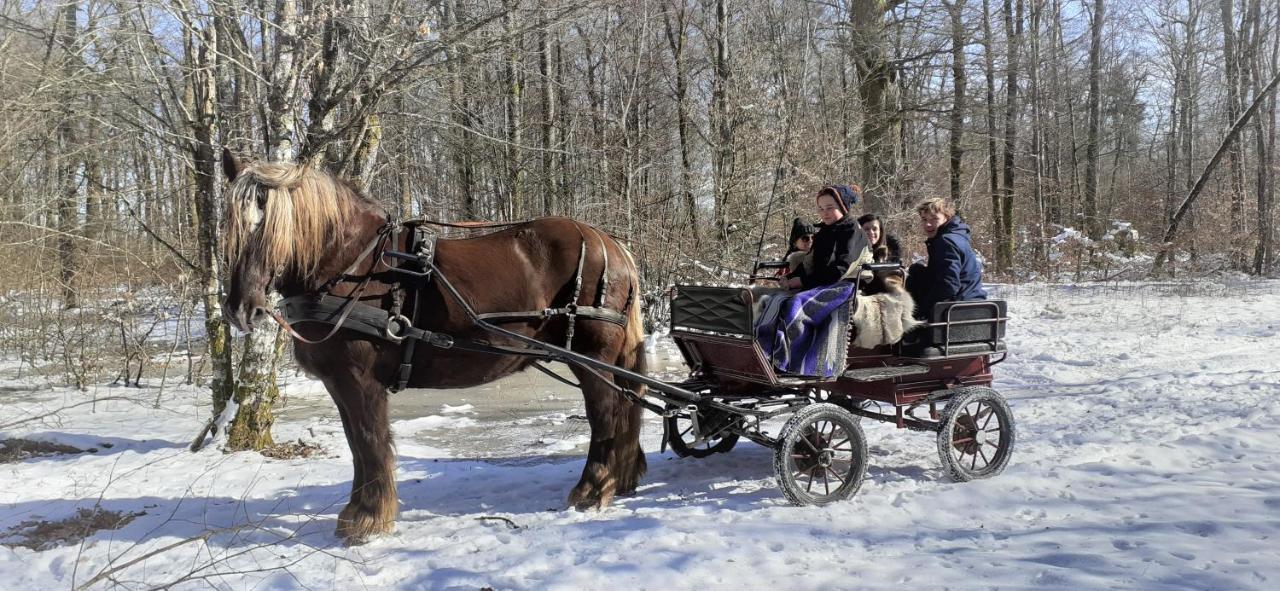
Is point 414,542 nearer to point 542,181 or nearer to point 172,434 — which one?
point 172,434

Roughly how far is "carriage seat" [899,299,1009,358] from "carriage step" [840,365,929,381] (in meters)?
0.11

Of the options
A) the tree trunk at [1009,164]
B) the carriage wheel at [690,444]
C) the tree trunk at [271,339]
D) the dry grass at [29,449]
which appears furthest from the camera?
the tree trunk at [1009,164]

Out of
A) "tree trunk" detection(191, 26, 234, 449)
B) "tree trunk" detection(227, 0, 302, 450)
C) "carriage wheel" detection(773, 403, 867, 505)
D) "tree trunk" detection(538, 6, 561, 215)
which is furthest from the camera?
"tree trunk" detection(538, 6, 561, 215)

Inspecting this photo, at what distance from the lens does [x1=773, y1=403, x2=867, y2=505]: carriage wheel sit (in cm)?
427

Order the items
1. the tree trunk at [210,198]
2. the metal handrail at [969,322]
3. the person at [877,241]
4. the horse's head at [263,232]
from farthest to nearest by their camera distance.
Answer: the tree trunk at [210,198] < the person at [877,241] < the metal handrail at [969,322] < the horse's head at [263,232]

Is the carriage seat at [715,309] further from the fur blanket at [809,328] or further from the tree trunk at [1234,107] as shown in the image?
the tree trunk at [1234,107]

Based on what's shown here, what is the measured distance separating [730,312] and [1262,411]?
4.67 meters

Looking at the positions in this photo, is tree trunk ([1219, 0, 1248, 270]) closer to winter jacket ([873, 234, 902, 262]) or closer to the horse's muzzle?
winter jacket ([873, 234, 902, 262])

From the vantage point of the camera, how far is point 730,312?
443cm

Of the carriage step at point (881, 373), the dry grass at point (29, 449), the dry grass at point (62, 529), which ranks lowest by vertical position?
the dry grass at point (62, 529)

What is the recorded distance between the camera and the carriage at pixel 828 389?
443 centimetres

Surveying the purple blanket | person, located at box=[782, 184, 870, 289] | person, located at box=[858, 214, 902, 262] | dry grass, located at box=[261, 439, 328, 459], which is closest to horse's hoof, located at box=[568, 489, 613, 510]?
the purple blanket

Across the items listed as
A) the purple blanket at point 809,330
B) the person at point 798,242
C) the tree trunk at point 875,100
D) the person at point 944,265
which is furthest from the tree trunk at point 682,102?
the purple blanket at point 809,330

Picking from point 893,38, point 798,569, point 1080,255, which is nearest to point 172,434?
point 798,569
